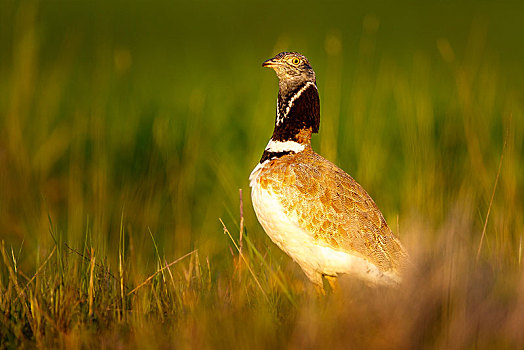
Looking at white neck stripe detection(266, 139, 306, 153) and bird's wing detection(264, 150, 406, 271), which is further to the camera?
white neck stripe detection(266, 139, 306, 153)

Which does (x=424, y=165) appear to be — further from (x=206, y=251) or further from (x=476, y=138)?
(x=206, y=251)

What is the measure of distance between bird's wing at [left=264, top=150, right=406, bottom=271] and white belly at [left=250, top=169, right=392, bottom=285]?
0.08ft

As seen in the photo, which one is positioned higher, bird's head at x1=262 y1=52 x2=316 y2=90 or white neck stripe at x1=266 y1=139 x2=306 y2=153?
bird's head at x1=262 y1=52 x2=316 y2=90

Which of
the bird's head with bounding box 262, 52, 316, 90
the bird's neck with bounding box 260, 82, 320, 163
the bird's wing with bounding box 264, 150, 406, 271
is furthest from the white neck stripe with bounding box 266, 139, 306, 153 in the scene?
the bird's head with bounding box 262, 52, 316, 90

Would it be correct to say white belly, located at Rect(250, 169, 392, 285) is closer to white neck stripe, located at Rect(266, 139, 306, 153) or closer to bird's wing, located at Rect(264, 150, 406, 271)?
bird's wing, located at Rect(264, 150, 406, 271)

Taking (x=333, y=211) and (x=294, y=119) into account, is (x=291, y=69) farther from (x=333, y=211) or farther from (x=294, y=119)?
(x=333, y=211)

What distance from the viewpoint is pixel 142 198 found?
5.71m

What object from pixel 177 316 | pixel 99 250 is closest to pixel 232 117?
pixel 99 250

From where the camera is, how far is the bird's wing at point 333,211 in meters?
3.29

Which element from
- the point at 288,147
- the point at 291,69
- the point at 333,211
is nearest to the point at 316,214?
the point at 333,211

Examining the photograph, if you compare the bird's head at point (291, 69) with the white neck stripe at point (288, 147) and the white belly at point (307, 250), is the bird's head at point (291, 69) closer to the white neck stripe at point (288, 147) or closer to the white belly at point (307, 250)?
the white neck stripe at point (288, 147)

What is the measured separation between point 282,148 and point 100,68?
3.50 metres

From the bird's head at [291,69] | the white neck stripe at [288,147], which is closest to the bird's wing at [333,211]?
the white neck stripe at [288,147]

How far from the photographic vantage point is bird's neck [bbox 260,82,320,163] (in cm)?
361
